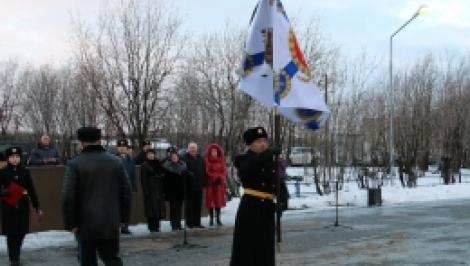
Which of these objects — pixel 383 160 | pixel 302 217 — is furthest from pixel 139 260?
pixel 383 160

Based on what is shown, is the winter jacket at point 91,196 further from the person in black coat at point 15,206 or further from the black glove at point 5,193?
the black glove at point 5,193

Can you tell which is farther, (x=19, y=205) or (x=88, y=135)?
(x=19, y=205)

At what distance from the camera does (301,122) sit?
9.10 metres

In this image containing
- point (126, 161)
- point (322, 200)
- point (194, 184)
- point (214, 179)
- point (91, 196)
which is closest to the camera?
point (91, 196)

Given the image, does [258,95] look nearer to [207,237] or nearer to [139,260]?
[139,260]

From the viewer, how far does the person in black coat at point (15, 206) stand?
1055 cm

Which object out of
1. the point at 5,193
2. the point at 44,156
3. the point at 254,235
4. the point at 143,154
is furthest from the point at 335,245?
the point at 44,156

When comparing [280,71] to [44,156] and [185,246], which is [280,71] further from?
[44,156]

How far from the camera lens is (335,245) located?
12.2 m

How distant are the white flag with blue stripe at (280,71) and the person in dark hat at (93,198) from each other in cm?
245

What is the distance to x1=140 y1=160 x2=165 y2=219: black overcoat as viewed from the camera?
14148 mm

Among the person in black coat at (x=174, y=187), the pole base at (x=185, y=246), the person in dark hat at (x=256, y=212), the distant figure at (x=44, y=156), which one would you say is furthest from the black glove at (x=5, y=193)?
the person in dark hat at (x=256, y=212)

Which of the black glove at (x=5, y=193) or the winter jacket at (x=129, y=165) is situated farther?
the winter jacket at (x=129, y=165)

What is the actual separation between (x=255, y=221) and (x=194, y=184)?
7.78 meters
